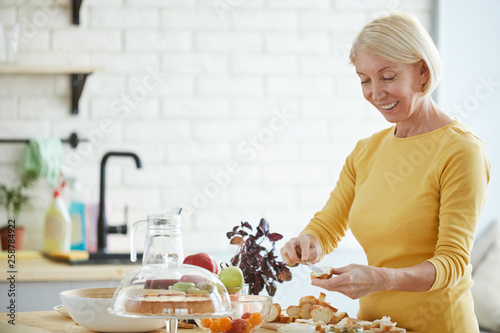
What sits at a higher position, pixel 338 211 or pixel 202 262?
pixel 338 211

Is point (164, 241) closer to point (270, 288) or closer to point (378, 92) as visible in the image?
point (270, 288)

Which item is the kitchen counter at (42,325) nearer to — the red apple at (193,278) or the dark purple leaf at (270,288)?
the dark purple leaf at (270,288)

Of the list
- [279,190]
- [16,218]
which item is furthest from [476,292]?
[16,218]

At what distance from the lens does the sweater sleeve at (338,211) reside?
2057 mm

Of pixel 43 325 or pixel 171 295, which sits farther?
pixel 43 325

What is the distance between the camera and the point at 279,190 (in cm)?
343

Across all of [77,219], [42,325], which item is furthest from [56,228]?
[42,325]

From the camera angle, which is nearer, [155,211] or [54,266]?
[54,266]

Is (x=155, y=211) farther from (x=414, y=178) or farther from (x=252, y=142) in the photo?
(x=414, y=178)

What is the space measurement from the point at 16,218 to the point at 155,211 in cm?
65

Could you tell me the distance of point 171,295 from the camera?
1.27 metres

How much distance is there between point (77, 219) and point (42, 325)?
1.56 m

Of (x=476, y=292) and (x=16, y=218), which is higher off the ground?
(x=16, y=218)

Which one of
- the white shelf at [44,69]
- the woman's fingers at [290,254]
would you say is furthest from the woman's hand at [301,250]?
the white shelf at [44,69]
